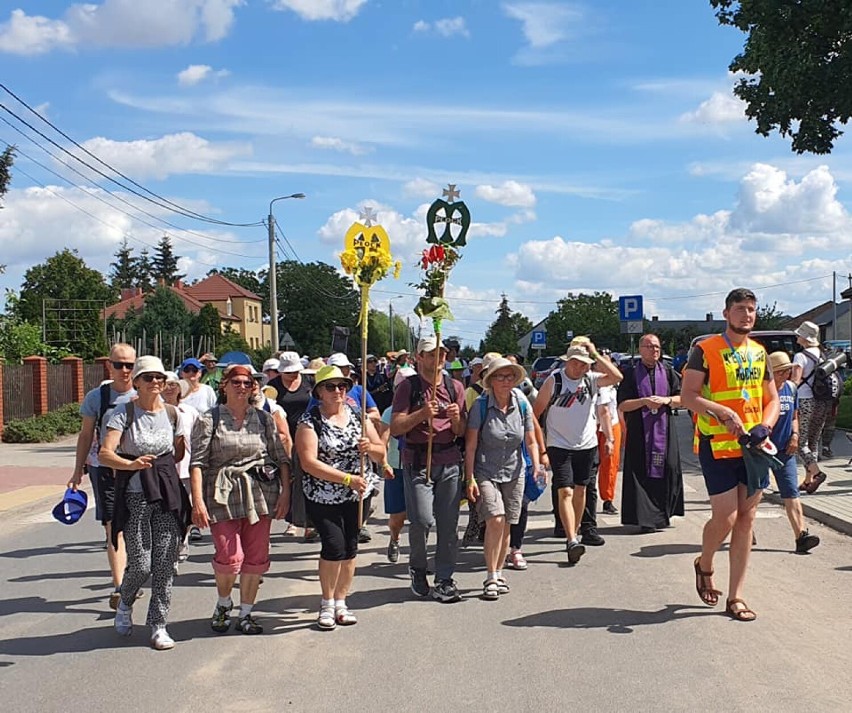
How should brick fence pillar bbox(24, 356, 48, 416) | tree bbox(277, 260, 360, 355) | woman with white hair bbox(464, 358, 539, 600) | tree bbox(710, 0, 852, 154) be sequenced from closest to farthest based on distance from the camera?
woman with white hair bbox(464, 358, 539, 600)
tree bbox(710, 0, 852, 154)
brick fence pillar bbox(24, 356, 48, 416)
tree bbox(277, 260, 360, 355)

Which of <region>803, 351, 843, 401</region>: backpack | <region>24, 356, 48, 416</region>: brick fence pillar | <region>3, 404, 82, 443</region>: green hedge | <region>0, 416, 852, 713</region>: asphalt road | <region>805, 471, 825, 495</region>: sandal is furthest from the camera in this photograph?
<region>24, 356, 48, 416</region>: brick fence pillar

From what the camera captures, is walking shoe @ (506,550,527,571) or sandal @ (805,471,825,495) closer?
walking shoe @ (506,550,527,571)

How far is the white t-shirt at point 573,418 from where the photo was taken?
859cm

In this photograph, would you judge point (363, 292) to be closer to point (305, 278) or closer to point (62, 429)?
point (62, 429)

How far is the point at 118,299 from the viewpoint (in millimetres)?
98062

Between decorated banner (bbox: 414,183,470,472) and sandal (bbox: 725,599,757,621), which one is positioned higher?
decorated banner (bbox: 414,183,470,472)

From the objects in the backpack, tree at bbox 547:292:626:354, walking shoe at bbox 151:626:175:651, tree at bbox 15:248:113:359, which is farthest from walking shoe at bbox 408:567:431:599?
tree at bbox 547:292:626:354

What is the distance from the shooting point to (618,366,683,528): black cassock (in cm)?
959

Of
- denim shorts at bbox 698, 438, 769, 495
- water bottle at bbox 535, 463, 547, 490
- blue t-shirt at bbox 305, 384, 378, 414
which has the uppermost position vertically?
blue t-shirt at bbox 305, 384, 378, 414

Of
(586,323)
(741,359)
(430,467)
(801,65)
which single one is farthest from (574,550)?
(586,323)

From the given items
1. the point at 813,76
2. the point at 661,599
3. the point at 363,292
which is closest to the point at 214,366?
the point at 363,292

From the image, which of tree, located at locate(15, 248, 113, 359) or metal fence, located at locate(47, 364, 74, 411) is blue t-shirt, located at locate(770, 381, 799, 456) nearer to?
metal fence, located at locate(47, 364, 74, 411)

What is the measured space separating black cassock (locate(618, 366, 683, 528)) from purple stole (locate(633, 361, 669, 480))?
4 centimetres

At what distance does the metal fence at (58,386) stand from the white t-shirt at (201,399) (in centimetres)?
1769
